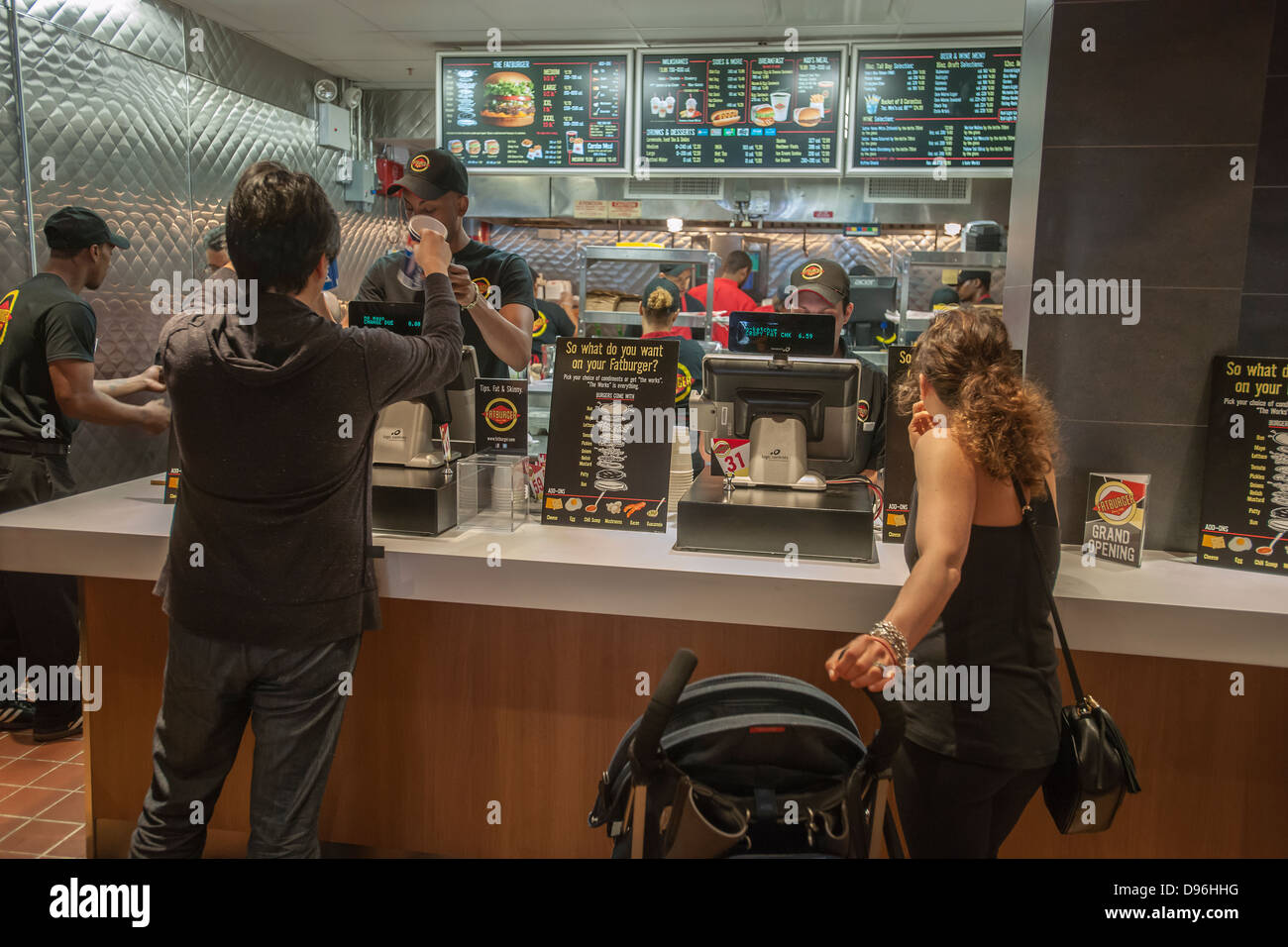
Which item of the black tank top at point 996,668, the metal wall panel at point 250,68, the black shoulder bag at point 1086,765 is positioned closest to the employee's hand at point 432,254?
the black tank top at point 996,668

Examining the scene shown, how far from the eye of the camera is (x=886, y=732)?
1.49m

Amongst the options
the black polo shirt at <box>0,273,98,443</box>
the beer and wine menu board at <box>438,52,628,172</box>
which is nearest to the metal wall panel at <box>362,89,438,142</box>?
the beer and wine menu board at <box>438,52,628,172</box>

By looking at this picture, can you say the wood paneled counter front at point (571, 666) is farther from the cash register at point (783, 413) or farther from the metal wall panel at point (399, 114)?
the metal wall panel at point (399, 114)

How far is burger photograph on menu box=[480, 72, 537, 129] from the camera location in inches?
219

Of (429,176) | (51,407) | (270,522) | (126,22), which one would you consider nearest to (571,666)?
(270,522)

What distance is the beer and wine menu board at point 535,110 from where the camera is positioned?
5.50 metres

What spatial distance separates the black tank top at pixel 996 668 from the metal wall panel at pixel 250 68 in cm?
537

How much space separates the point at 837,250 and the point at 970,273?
1.54 metres

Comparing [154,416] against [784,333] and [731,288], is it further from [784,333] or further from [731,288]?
[731,288]

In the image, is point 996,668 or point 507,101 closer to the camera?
point 996,668

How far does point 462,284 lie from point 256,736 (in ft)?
3.94

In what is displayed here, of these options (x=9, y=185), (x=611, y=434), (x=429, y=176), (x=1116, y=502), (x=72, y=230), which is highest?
(x=9, y=185)

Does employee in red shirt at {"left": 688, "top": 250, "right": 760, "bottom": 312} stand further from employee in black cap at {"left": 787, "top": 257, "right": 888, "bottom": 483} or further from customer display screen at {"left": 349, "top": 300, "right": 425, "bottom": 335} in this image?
customer display screen at {"left": 349, "top": 300, "right": 425, "bottom": 335}

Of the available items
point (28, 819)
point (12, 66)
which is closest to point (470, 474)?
point (28, 819)
